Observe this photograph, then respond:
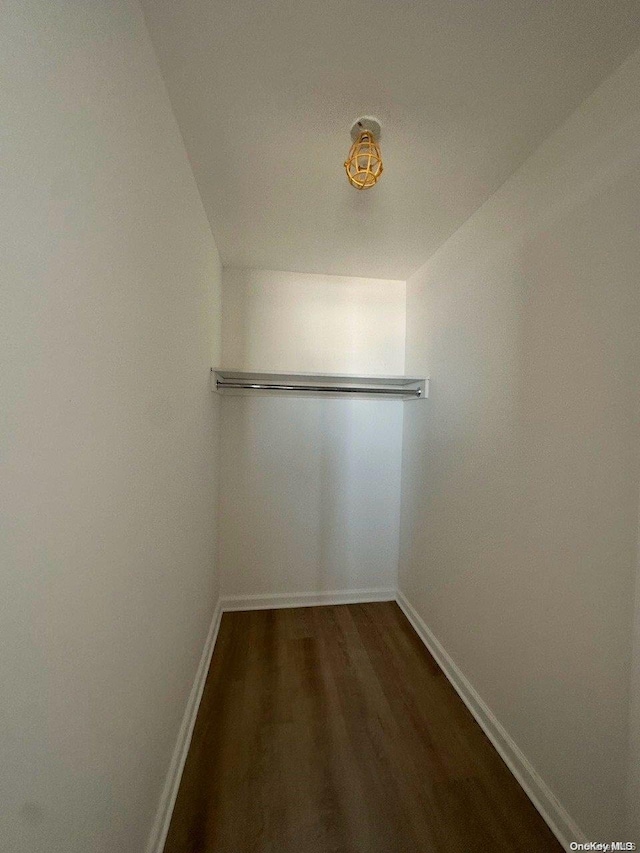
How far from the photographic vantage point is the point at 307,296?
7.27ft

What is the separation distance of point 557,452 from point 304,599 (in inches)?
74.6

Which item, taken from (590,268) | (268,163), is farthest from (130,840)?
(268,163)

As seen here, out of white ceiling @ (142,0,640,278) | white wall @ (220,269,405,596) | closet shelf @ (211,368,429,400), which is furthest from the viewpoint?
white wall @ (220,269,405,596)

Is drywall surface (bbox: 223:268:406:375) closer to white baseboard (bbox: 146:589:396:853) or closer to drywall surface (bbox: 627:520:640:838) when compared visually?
white baseboard (bbox: 146:589:396:853)

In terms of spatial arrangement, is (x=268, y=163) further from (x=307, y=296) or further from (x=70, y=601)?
(x=70, y=601)

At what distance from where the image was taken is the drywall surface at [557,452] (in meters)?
0.85

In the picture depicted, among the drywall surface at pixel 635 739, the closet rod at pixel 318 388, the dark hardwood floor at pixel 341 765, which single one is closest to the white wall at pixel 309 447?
the closet rod at pixel 318 388

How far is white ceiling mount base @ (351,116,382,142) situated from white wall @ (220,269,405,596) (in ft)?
3.76

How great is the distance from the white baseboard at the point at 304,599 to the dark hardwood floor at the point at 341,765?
1.19 ft

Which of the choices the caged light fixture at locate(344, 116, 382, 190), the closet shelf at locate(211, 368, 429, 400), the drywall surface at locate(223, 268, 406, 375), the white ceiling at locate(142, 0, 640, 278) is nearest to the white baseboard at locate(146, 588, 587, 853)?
the closet shelf at locate(211, 368, 429, 400)

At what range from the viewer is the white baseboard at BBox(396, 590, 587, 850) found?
973mm

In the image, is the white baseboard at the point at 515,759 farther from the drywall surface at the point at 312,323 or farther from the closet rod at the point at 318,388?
the drywall surface at the point at 312,323

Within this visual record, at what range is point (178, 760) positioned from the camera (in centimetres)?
114

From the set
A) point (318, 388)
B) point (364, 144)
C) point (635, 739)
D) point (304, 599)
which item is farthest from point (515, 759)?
point (364, 144)
